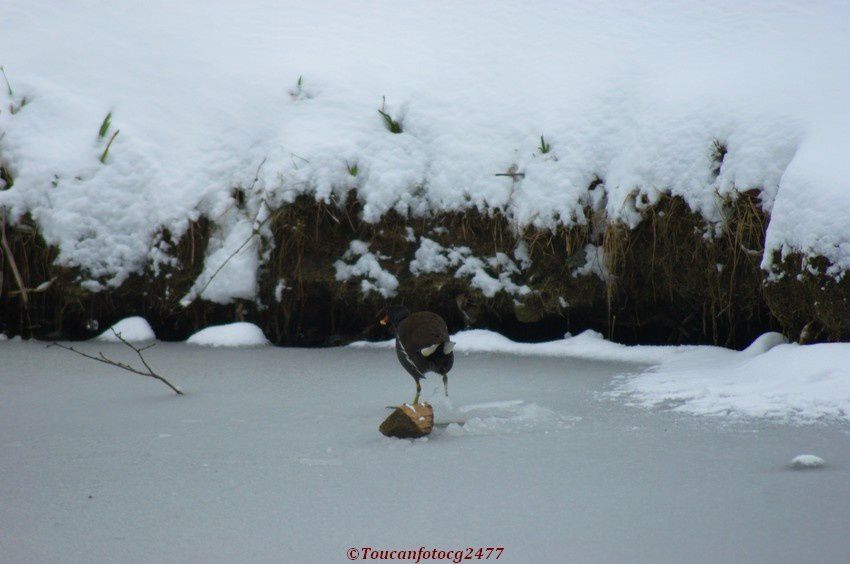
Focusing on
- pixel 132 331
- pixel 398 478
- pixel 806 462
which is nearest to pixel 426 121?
pixel 132 331

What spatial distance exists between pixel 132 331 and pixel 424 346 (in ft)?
8.49

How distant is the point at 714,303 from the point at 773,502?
2.52 metres

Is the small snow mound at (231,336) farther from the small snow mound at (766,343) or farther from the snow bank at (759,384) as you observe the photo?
the small snow mound at (766,343)

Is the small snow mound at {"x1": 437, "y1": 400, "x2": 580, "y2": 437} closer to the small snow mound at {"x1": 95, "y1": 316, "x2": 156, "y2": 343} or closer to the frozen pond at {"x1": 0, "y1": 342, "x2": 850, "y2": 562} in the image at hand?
the frozen pond at {"x1": 0, "y1": 342, "x2": 850, "y2": 562}

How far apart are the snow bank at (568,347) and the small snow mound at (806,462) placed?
1943 millimetres

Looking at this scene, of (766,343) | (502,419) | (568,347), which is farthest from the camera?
(568,347)

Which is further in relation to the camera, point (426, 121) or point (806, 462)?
point (426, 121)

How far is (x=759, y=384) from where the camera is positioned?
321 cm

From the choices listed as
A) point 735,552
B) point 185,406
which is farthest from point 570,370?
point 735,552

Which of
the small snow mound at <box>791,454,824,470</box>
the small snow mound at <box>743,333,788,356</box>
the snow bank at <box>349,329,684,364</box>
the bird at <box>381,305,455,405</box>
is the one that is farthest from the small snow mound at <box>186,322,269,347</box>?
the small snow mound at <box>791,454,824,470</box>

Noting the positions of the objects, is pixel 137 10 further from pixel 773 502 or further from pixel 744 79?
pixel 773 502

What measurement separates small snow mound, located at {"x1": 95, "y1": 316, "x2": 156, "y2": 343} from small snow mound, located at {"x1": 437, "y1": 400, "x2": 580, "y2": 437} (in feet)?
8.28

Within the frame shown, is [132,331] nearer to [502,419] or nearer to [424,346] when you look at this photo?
[424,346]

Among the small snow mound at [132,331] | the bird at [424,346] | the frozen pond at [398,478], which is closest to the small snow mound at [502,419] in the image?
the frozen pond at [398,478]
